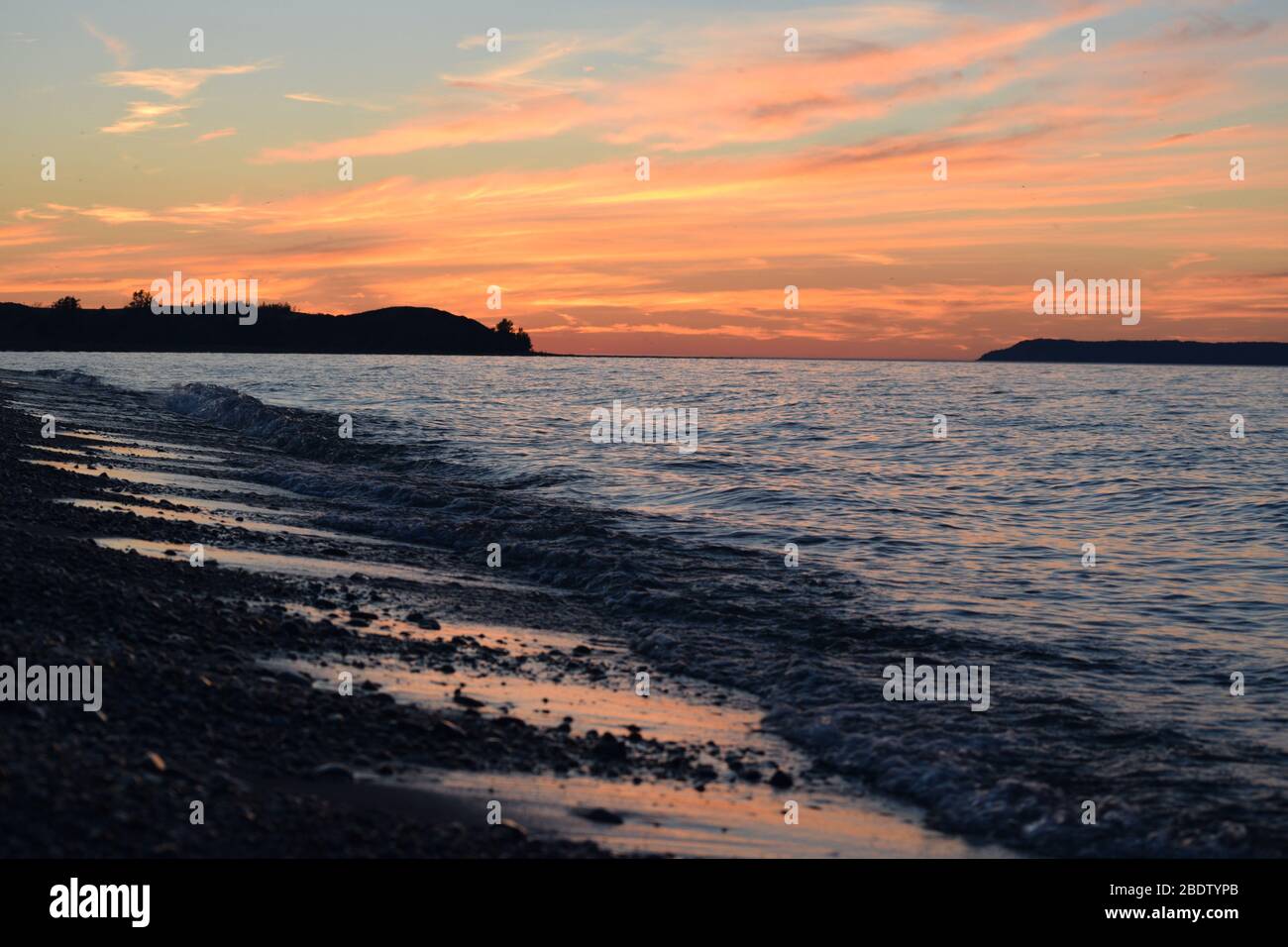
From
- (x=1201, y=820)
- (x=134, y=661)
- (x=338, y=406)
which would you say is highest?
(x=338, y=406)

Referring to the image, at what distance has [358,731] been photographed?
8219 millimetres

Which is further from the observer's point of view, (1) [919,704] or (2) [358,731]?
(1) [919,704]

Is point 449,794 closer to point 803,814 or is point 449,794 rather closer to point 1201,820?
point 803,814

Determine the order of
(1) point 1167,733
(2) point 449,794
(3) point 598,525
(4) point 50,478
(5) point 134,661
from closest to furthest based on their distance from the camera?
(2) point 449,794
(5) point 134,661
(1) point 1167,733
(4) point 50,478
(3) point 598,525

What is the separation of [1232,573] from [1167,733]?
993cm

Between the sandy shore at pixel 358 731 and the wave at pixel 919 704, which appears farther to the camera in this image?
the wave at pixel 919 704

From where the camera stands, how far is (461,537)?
1897cm

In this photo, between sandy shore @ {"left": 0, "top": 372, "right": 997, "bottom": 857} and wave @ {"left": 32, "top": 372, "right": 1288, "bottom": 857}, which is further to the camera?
wave @ {"left": 32, "top": 372, "right": 1288, "bottom": 857}

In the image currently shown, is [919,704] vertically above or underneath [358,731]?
underneath

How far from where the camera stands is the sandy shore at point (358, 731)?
633 cm

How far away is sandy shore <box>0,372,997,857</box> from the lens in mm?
6332

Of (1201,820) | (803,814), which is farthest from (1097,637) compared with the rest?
(803,814)

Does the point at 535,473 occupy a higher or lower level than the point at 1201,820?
higher
